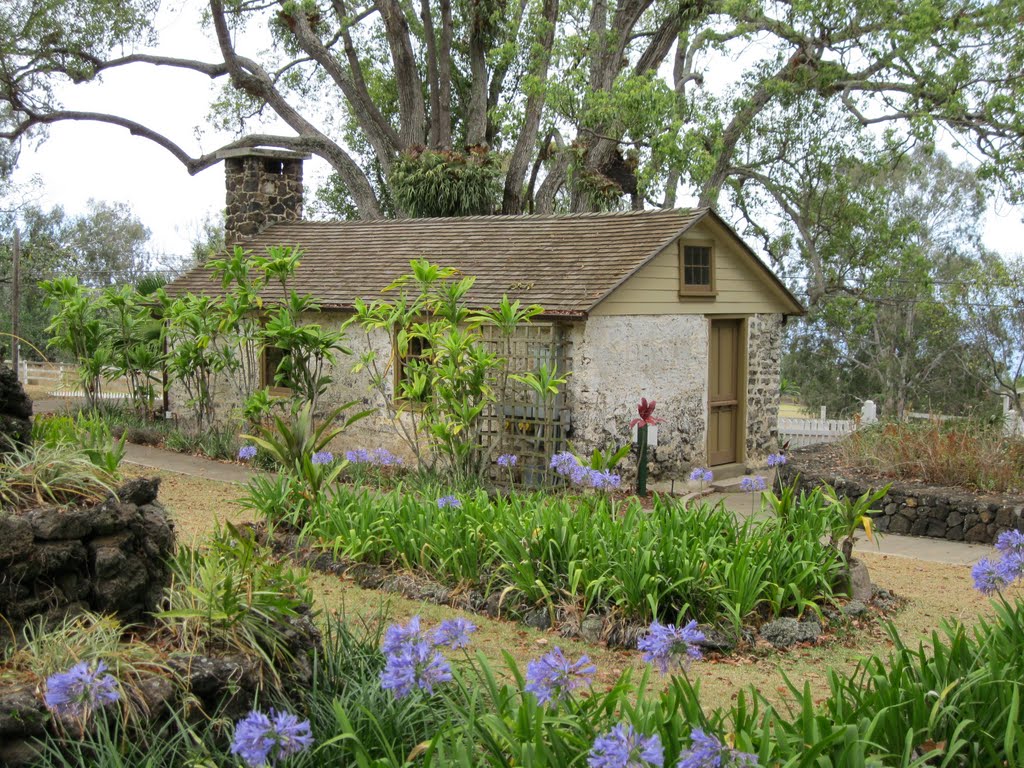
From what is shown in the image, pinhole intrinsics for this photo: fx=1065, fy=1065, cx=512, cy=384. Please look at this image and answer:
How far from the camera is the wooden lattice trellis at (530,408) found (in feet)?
42.2

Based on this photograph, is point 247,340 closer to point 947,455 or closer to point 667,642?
point 947,455

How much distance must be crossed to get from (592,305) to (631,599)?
5.98m

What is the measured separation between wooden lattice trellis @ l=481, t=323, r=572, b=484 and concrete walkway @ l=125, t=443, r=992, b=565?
2115 millimetres

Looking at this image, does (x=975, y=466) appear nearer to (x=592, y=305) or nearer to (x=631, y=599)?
(x=592, y=305)

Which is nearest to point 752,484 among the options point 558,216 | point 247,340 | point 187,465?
point 558,216

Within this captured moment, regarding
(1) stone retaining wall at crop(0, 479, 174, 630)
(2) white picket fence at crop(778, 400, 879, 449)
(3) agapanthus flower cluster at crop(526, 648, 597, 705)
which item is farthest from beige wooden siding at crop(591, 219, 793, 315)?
(3) agapanthus flower cluster at crop(526, 648, 597, 705)

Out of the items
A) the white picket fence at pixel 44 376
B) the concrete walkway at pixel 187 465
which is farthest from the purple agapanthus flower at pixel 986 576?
the white picket fence at pixel 44 376

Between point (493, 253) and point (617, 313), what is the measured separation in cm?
273

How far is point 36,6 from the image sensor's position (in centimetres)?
2636

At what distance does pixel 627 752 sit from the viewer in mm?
2867

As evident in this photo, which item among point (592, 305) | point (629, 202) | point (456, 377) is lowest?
point (456, 377)

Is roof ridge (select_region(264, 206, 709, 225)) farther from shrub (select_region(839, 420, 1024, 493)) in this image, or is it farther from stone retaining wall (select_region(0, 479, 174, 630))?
stone retaining wall (select_region(0, 479, 174, 630))

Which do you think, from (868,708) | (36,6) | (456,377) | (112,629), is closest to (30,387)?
(36,6)

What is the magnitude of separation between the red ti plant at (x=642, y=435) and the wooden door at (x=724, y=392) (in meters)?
2.22
